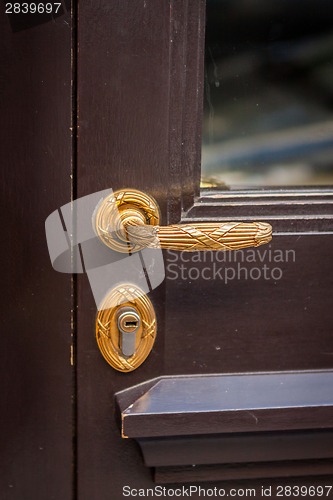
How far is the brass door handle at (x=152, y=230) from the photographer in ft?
1.93

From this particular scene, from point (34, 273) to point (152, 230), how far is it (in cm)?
13

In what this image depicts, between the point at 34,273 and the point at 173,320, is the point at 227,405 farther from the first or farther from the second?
the point at 34,273

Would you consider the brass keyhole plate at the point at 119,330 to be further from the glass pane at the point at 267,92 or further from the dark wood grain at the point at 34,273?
the glass pane at the point at 267,92

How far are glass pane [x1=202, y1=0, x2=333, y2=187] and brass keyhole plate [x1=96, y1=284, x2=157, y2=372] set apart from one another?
0.14 meters

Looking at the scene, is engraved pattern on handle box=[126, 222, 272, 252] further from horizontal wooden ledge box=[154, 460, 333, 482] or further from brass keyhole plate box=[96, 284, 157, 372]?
horizontal wooden ledge box=[154, 460, 333, 482]

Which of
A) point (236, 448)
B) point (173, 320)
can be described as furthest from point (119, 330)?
point (236, 448)

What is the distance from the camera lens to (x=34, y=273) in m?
0.62

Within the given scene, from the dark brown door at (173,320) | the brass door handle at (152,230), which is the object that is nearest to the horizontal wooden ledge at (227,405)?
the dark brown door at (173,320)

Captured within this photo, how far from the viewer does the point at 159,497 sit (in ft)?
2.24

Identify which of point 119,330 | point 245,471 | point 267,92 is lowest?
point 245,471

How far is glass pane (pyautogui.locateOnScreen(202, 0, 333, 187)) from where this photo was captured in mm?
625

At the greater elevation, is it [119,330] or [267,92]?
[267,92]

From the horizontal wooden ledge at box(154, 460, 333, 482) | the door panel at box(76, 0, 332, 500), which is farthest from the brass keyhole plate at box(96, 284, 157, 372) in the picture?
the horizontal wooden ledge at box(154, 460, 333, 482)

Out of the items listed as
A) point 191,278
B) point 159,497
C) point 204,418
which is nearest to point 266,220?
point 191,278
